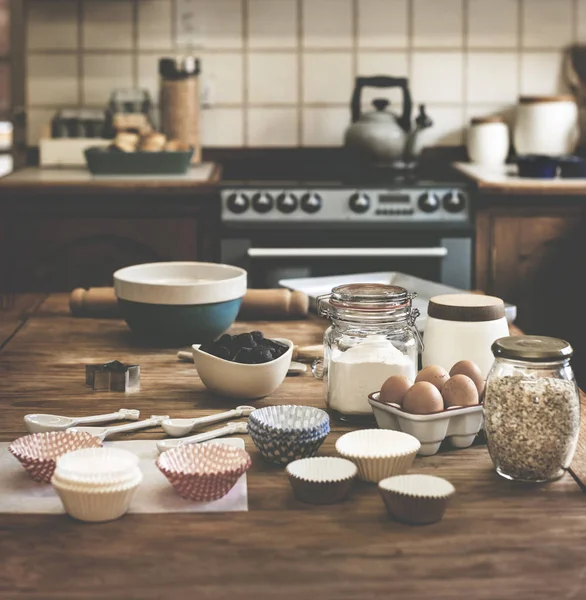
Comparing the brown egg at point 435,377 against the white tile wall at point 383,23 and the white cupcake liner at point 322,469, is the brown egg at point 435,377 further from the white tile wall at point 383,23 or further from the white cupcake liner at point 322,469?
the white tile wall at point 383,23

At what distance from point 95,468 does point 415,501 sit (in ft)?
0.99

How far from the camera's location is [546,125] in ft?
12.1

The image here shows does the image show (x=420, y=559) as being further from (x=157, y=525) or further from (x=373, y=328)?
(x=373, y=328)

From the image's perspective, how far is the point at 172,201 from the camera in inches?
127

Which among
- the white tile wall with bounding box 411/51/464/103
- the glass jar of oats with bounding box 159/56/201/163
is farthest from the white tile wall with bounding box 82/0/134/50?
the white tile wall with bounding box 411/51/464/103

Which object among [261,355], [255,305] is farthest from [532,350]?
[255,305]

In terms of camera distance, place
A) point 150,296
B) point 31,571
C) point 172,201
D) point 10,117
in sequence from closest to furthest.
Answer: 1. point 31,571
2. point 150,296
3. point 172,201
4. point 10,117

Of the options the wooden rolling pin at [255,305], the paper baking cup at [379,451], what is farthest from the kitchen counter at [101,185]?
the paper baking cup at [379,451]

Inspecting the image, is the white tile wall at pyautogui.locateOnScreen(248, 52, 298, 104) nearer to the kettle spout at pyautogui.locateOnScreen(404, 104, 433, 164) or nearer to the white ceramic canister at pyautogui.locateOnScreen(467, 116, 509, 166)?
the kettle spout at pyautogui.locateOnScreen(404, 104, 433, 164)

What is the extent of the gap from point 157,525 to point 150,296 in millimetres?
715

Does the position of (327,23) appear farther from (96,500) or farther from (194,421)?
(96,500)

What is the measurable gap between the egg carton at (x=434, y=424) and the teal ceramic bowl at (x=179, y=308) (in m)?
0.51

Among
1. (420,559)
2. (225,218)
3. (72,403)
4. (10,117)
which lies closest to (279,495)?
(420,559)

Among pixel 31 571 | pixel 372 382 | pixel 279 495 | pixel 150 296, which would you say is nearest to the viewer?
pixel 31 571
